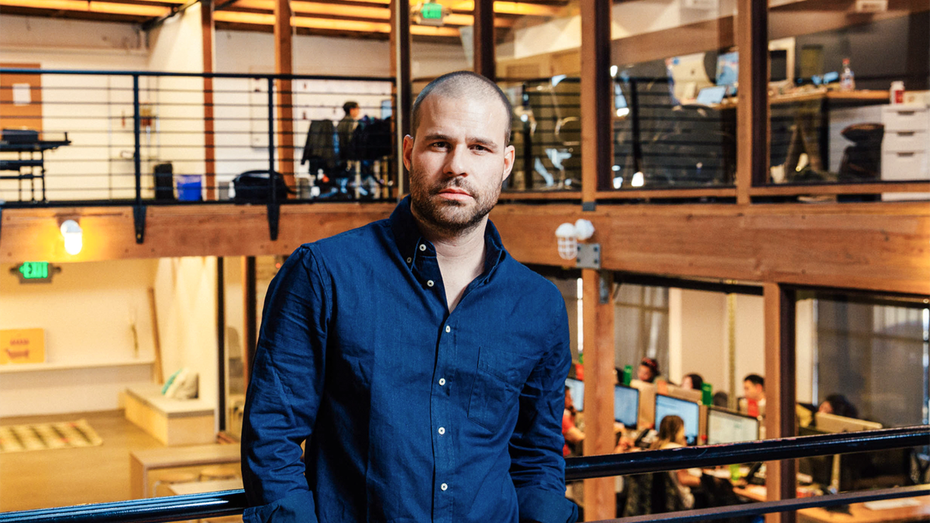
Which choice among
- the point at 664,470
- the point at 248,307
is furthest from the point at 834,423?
the point at 248,307

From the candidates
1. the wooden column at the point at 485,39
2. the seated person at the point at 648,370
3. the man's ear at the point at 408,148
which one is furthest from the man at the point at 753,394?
the man's ear at the point at 408,148

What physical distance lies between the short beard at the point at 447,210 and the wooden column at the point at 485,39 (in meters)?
6.43

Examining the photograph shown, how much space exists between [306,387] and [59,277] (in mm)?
13991

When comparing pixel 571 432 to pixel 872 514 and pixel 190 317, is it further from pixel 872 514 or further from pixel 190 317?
pixel 190 317

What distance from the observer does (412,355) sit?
1276mm

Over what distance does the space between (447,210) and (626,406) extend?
5989 mm

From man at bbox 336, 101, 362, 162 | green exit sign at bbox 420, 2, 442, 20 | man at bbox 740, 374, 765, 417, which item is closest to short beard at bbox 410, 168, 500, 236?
man at bbox 740, 374, 765, 417

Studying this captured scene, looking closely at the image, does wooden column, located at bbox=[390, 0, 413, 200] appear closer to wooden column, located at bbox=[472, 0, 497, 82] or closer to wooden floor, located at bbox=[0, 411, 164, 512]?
wooden column, located at bbox=[472, 0, 497, 82]

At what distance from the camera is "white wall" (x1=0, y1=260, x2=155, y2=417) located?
1368cm

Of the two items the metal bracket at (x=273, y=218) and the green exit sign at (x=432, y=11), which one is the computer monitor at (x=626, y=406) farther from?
the green exit sign at (x=432, y=11)

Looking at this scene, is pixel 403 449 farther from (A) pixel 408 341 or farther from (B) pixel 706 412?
(B) pixel 706 412

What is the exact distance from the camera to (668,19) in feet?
20.0

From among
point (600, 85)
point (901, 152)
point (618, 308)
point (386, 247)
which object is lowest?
point (618, 308)

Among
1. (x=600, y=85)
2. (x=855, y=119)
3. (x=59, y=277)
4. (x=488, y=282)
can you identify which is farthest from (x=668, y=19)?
(x=59, y=277)
